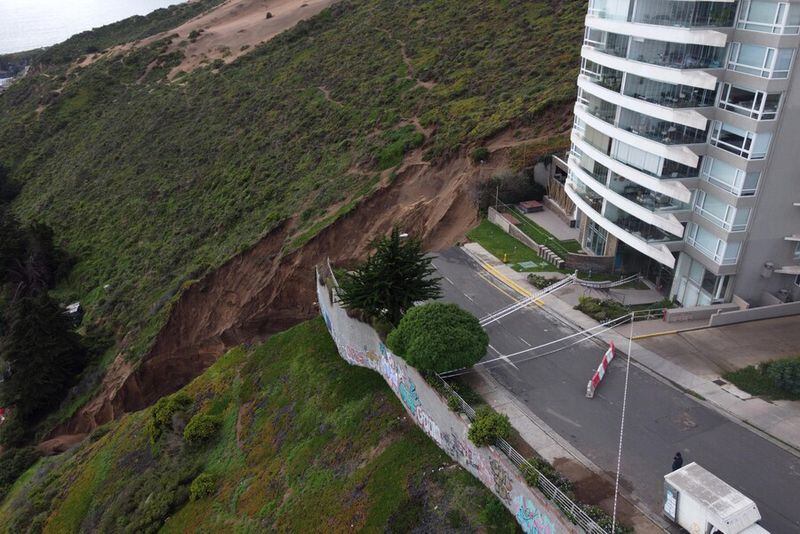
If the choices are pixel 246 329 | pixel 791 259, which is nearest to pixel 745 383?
pixel 791 259

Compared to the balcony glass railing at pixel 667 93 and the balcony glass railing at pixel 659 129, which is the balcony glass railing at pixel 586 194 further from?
the balcony glass railing at pixel 667 93

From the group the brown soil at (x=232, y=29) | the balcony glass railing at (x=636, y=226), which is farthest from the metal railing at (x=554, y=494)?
the brown soil at (x=232, y=29)

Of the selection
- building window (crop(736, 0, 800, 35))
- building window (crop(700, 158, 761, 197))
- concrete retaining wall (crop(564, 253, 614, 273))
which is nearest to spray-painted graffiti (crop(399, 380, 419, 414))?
concrete retaining wall (crop(564, 253, 614, 273))

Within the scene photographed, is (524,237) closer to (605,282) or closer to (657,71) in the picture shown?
(605,282)

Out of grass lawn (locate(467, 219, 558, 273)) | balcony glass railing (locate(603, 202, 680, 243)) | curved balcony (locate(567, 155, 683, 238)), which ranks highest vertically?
curved balcony (locate(567, 155, 683, 238))

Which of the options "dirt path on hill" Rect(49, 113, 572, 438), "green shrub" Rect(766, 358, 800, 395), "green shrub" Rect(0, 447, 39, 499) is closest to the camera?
"green shrub" Rect(766, 358, 800, 395)

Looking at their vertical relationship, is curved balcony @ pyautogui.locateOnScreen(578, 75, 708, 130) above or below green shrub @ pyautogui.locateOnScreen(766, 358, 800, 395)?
above

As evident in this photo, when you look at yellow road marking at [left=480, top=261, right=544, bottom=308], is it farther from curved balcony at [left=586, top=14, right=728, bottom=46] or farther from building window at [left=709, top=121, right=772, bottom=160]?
curved balcony at [left=586, top=14, right=728, bottom=46]
